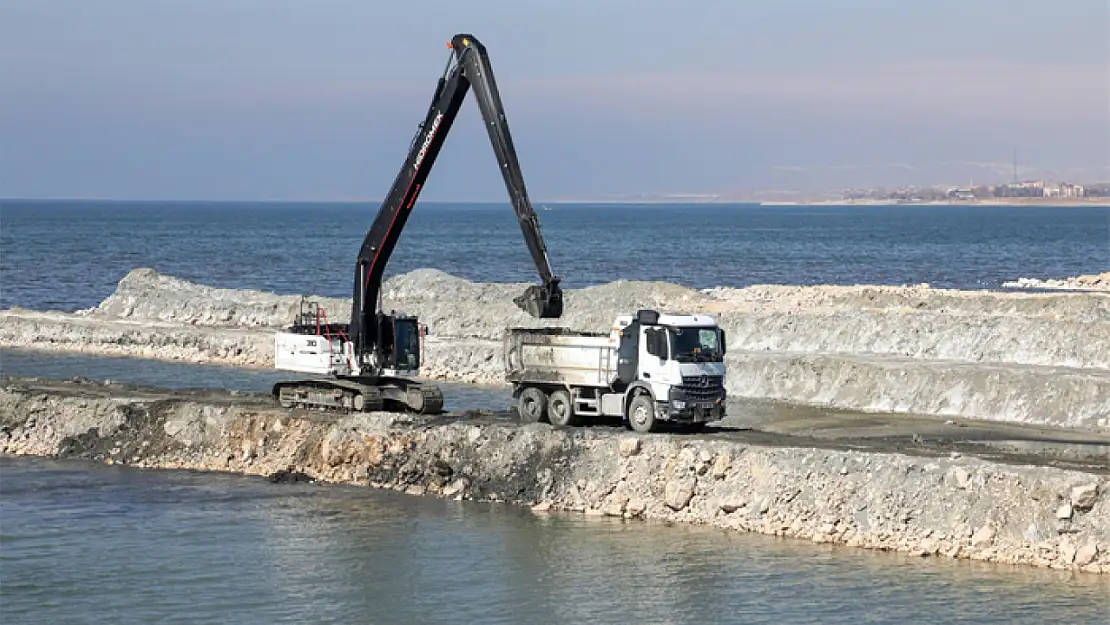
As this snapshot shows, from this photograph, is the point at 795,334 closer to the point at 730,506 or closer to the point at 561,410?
the point at 561,410

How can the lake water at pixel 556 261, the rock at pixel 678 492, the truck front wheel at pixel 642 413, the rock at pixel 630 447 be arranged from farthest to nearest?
1. the lake water at pixel 556 261
2. the truck front wheel at pixel 642 413
3. the rock at pixel 630 447
4. the rock at pixel 678 492

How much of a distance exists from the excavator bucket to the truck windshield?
2.70 metres

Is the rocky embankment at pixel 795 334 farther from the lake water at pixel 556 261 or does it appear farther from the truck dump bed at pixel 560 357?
the lake water at pixel 556 261

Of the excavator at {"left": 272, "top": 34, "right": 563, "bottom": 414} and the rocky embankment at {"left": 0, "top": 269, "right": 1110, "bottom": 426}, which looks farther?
the rocky embankment at {"left": 0, "top": 269, "right": 1110, "bottom": 426}

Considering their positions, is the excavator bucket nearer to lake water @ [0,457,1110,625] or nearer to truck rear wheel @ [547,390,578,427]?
truck rear wheel @ [547,390,578,427]

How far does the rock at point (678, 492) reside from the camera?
1272 inches

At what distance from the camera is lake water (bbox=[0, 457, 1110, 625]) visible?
85.7 feet

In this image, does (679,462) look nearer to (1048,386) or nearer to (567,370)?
(567,370)

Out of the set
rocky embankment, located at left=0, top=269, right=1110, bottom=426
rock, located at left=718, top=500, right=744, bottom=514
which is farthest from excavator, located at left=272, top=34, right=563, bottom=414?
rocky embankment, located at left=0, top=269, right=1110, bottom=426

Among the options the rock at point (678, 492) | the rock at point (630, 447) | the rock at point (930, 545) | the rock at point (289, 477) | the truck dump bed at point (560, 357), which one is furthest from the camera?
the rock at point (289, 477)

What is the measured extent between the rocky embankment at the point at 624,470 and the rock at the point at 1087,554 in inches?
1.0

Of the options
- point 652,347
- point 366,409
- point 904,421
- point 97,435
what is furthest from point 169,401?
point 904,421

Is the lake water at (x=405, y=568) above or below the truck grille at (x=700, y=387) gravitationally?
below

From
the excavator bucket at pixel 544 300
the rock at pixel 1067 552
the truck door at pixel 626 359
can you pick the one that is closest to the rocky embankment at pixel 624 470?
the rock at pixel 1067 552
